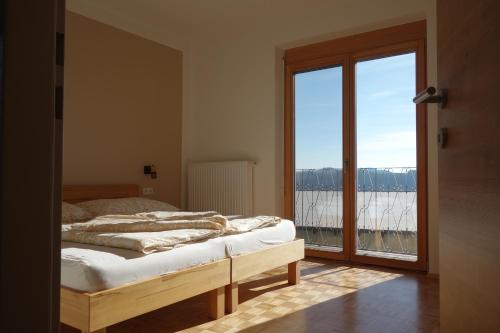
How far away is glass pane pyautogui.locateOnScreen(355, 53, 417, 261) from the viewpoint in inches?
151

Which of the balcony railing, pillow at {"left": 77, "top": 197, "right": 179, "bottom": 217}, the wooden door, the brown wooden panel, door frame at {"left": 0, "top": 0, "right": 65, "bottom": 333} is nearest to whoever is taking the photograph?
door frame at {"left": 0, "top": 0, "right": 65, "bottom": 333}

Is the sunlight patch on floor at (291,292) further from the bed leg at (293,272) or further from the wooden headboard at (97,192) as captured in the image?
the wooden headboard at (97,192)

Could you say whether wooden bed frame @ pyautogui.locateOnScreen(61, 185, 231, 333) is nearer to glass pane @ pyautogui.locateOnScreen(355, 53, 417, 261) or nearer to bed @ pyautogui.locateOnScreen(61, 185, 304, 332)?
bed @ pyautogui.locateOnScreen(61, 185, 304, 332)

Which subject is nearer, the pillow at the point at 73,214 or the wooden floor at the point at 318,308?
the wooden floor at the point at 318,308

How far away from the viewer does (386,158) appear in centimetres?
395

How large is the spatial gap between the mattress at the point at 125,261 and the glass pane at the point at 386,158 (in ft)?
6.34

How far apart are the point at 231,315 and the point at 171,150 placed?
277 cm

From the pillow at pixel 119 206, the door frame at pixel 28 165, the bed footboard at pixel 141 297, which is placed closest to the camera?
the door frame at pixel 28 165

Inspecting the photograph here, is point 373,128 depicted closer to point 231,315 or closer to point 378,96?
point 378,96

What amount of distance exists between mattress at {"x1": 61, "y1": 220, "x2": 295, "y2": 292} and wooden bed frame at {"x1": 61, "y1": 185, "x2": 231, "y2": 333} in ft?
0.12

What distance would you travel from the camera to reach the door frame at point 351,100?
3689mm

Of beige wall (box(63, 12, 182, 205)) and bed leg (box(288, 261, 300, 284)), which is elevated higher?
beige wall (box(63, 12, 182, 205))

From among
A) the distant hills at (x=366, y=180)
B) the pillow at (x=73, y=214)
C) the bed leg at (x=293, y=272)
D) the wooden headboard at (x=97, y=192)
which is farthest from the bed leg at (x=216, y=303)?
the distant hills at (x=366, y=180)

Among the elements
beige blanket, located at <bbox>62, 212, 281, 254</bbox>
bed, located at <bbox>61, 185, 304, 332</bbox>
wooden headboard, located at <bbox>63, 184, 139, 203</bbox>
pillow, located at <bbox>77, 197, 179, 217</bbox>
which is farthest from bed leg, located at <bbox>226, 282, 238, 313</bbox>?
wooden headboard, located at <bbox>63, 184, 139, 203</bbox>
